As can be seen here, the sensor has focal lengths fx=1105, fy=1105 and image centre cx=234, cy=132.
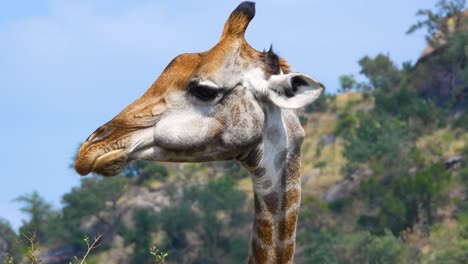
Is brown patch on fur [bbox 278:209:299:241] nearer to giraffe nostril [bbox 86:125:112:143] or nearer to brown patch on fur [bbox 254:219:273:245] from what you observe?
brown patch on fur [bbox 254:219:273:245]

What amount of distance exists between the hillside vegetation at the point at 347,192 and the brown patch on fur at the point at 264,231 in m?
61.3

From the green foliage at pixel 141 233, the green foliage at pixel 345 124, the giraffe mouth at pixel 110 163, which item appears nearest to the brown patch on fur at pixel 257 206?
the giraffe mouth at pixel 110 163

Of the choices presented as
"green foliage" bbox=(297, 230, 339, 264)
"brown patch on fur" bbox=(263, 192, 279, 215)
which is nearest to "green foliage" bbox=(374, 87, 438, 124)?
"green foliage" bbox=(297, 230, 339, 264)

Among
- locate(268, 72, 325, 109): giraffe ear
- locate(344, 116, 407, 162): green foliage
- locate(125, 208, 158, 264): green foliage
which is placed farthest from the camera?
locate(125, 208, 158, 264): green foliage

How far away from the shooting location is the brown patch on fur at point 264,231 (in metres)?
7.89

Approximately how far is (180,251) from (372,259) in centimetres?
2394

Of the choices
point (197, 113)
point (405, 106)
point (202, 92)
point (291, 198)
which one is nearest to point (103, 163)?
point (197, 113)

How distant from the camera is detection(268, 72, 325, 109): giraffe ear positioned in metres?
7.77

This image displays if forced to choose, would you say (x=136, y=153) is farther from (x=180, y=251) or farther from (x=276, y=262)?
(x=180, y=251)

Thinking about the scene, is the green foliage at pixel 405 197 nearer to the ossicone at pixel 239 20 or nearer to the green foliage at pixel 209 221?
the green foliage at pixel 209 221

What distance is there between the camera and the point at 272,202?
8.02m

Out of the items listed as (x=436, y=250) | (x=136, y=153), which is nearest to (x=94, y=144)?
(x=136, y=153)

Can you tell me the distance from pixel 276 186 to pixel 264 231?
13.9 inches

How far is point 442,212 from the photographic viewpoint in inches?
3059
